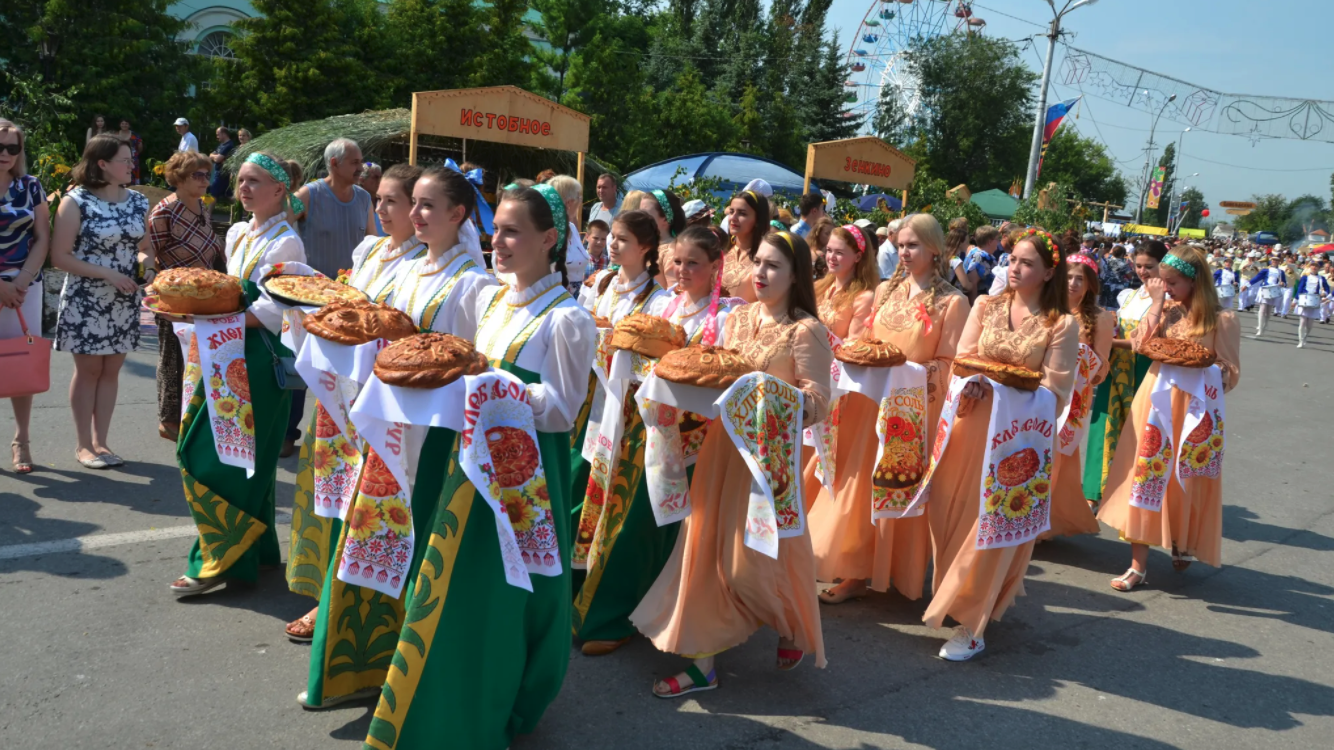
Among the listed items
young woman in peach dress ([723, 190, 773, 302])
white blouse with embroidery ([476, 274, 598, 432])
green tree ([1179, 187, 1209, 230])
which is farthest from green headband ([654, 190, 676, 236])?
green tree ([1179, 187, 1209, 230])

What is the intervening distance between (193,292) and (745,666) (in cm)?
275

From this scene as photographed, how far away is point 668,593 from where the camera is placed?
3.94m

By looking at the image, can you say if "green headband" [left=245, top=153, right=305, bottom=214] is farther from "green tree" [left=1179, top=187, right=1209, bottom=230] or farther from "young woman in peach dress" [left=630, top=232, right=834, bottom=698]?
"green tree" [left=1179, top=187, right=1209, bottom=230]

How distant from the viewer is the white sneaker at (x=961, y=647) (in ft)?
14.8

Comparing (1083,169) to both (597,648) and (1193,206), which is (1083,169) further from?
(597,648)

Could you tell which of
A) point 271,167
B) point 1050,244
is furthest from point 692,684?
point 271,167

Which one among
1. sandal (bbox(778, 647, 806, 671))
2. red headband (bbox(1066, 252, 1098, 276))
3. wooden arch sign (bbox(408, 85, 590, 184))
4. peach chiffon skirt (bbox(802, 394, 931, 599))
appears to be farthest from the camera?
wooden arch sign (bbox(408, 85, 590, 184))

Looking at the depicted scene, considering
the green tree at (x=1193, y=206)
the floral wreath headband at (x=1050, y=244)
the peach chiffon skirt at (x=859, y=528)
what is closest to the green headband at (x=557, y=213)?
the peach chiffon skirt at (x=859, y=528)

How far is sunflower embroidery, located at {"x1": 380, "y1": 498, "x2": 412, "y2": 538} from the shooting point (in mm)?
3100

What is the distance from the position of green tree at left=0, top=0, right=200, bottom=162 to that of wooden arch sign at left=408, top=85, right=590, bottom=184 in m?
13.5

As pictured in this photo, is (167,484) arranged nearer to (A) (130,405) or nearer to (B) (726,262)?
(A) (130,405)

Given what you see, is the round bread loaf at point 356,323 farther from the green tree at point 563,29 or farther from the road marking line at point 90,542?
the green tree at point 563,29

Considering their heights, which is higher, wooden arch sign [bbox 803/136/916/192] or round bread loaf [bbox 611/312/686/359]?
wooden arch sign [bbox 803/136/916/192]

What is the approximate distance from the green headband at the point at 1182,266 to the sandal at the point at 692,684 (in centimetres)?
371
